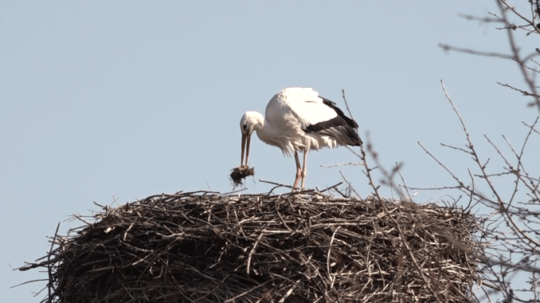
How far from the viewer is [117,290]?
620cm

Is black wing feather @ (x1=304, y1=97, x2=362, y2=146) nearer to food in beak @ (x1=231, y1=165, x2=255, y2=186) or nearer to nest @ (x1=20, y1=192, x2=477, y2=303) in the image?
food in beak @ (x1=231, y1=165, x2=255, y2=186)

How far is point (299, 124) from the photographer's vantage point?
9844 millimetres

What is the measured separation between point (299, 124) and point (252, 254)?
4.01 metres

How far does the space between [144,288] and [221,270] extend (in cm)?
54

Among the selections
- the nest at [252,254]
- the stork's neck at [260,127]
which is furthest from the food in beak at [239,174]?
the nest at [252,254]

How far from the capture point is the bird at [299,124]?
984 centimetres

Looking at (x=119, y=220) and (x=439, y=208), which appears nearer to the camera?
(x=119, y=220)

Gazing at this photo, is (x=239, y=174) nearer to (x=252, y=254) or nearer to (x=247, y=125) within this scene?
(x=247, y=125)

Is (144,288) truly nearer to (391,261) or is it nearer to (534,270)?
(391,261)

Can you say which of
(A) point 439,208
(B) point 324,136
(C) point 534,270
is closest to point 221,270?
(A) point 439,208

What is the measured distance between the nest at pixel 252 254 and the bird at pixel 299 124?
328 centimetres

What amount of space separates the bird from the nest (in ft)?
10.8

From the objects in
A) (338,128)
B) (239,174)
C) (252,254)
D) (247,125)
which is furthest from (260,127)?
(252,254)

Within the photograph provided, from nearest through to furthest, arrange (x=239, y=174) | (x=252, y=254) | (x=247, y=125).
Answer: (x=252, y=254) → (x=239, y=174) → (x=247, y=125)
